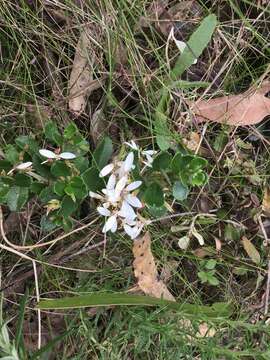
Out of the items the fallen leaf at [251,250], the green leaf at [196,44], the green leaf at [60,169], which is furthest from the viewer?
the fallen leaf at [251,250]

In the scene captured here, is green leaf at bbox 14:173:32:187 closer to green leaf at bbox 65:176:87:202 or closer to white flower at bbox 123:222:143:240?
green leaf at bbox 65:176:87:202

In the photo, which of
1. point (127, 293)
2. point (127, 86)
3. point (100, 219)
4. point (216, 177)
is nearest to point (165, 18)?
point (127, 86)

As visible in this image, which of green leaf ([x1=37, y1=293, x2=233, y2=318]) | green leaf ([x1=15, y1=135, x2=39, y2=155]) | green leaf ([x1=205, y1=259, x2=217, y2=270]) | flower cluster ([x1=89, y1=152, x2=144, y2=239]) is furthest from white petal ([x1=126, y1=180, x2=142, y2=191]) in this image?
green leaf ([x1=205, y1=259, x2=217, y2=270])

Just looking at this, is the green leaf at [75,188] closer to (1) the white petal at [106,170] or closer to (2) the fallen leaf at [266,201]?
(1) the white petal at [106,170]

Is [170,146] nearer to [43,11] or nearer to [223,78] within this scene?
[223,78]

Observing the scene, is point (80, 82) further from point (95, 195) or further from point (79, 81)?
point (95, 195)

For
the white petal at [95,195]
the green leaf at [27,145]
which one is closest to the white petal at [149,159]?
the white petal at [95,195]

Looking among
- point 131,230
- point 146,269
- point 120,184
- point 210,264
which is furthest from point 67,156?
point 210,264
